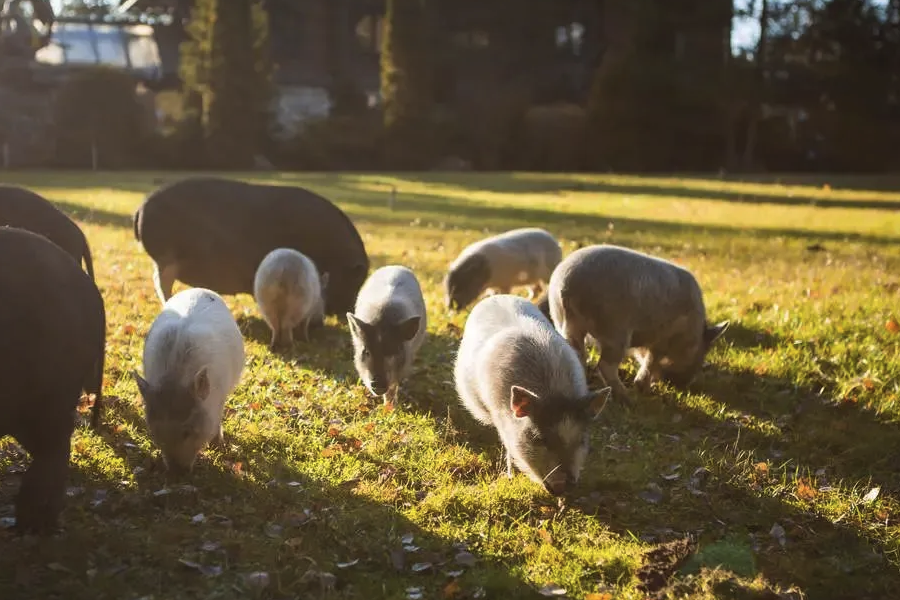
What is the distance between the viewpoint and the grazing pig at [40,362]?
396 centimetres

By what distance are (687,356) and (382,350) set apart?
2.04 meters

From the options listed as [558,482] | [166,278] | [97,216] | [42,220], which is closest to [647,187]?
[97,216]

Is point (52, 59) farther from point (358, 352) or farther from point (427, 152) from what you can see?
point (358, 352)

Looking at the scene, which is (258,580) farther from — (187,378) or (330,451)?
(330,451)

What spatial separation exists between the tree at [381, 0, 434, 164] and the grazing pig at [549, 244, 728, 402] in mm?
25201

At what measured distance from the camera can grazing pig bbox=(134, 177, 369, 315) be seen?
8086 mm

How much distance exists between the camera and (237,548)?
13.7 feet

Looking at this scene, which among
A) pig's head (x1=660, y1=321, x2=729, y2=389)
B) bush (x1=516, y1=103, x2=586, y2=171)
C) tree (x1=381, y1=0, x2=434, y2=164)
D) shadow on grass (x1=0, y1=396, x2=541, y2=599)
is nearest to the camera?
shadow on grass (x1=0, y1=396, x2=541, y2=599)

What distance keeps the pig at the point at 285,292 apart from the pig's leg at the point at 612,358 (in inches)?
92.7

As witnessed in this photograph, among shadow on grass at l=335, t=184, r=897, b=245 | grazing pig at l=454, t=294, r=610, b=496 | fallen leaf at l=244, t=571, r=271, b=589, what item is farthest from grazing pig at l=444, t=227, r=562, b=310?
fallen leaf at l=244, t=571, r=271, b=589

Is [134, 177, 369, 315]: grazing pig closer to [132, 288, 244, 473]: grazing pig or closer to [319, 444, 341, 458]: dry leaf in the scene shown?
[132, 288, 244, 473]: grazing pig

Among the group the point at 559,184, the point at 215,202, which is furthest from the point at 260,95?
the point at 215,202

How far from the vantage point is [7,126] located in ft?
89.1

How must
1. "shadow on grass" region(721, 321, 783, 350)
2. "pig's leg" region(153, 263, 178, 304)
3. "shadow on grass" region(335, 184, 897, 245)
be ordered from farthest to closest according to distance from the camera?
1. "shadow on grass" region(335, 184, 897, 245)
2. "pig's leg" region(153, 263, 178, 304)
3. "shadow on grass" region(721, 321, 783, 350)
